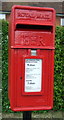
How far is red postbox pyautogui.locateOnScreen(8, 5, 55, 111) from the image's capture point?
1932 millimetres

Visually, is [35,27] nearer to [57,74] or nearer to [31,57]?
[31,57]

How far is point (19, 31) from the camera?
196 cm

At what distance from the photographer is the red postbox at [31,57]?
1932 millimetres

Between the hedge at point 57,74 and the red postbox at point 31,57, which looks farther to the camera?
the hedge at point 57,74

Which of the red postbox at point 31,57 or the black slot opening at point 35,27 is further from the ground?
the black slot opening at point 35,27

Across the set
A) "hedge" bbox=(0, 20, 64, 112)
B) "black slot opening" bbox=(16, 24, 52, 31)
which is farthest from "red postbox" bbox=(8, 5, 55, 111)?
"hedge" bbox=(0, 20, 64, 112)

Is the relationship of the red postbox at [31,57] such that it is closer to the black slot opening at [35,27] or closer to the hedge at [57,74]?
the black slot opening at [35,27]

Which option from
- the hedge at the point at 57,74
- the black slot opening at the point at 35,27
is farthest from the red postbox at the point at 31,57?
the hedge at the point at 57,74

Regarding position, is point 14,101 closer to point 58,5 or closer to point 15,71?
point 15,71

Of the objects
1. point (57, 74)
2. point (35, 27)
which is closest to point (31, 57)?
point (35, 27)

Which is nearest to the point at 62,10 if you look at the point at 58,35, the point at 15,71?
the point at 58,35

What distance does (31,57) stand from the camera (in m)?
1.96

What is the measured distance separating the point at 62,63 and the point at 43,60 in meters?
2.08

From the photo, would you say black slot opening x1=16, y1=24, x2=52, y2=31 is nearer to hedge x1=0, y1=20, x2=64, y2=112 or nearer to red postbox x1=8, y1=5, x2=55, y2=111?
red postbox x1=8, y1=5, x2=55, y2=111
